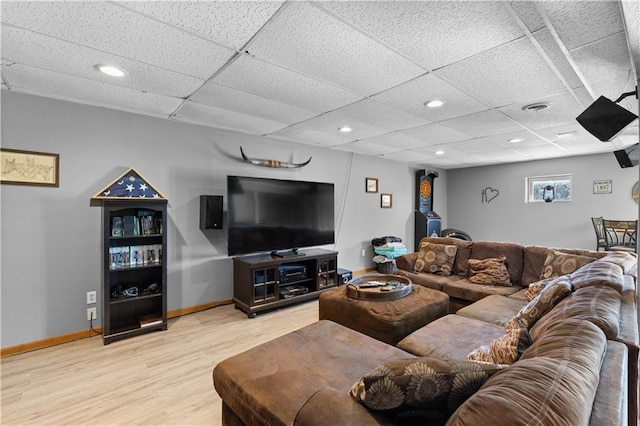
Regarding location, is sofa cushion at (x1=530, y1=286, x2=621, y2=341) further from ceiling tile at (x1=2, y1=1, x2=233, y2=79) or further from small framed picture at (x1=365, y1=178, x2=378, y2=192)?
small framed picture at (x1=365, y1=178, x2=378, y2=192)

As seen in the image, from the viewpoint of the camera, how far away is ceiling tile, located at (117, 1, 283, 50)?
4.74ft

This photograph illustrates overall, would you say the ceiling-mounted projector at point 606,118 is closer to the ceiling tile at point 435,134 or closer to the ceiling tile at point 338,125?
the ceiling tile at point 435,134

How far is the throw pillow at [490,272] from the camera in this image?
3.21m

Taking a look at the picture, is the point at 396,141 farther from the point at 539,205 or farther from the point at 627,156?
the point at 539,205

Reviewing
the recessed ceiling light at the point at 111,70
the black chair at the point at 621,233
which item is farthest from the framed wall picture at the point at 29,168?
the black chair at the point at 621,233

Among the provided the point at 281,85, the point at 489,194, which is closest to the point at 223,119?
the point at 281,85

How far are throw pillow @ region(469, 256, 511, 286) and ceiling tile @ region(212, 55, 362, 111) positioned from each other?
93.5 inches

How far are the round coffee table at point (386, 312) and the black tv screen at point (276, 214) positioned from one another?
1315 mm

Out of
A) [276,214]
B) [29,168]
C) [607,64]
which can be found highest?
[607,64]

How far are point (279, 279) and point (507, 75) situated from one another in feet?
9.96

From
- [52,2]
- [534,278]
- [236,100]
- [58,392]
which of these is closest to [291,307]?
[58,392]

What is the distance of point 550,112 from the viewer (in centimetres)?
297

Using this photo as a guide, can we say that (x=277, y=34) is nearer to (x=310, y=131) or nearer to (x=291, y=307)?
(x=310, y=131)

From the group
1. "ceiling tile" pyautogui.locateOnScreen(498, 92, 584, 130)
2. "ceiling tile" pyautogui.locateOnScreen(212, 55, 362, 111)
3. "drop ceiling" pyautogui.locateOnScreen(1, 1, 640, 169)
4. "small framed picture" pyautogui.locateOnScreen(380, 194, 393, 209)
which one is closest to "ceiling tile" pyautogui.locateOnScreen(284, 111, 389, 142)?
"drop ceiling" pyautogui.locateOnScreen(1, 1, 640, 169)
